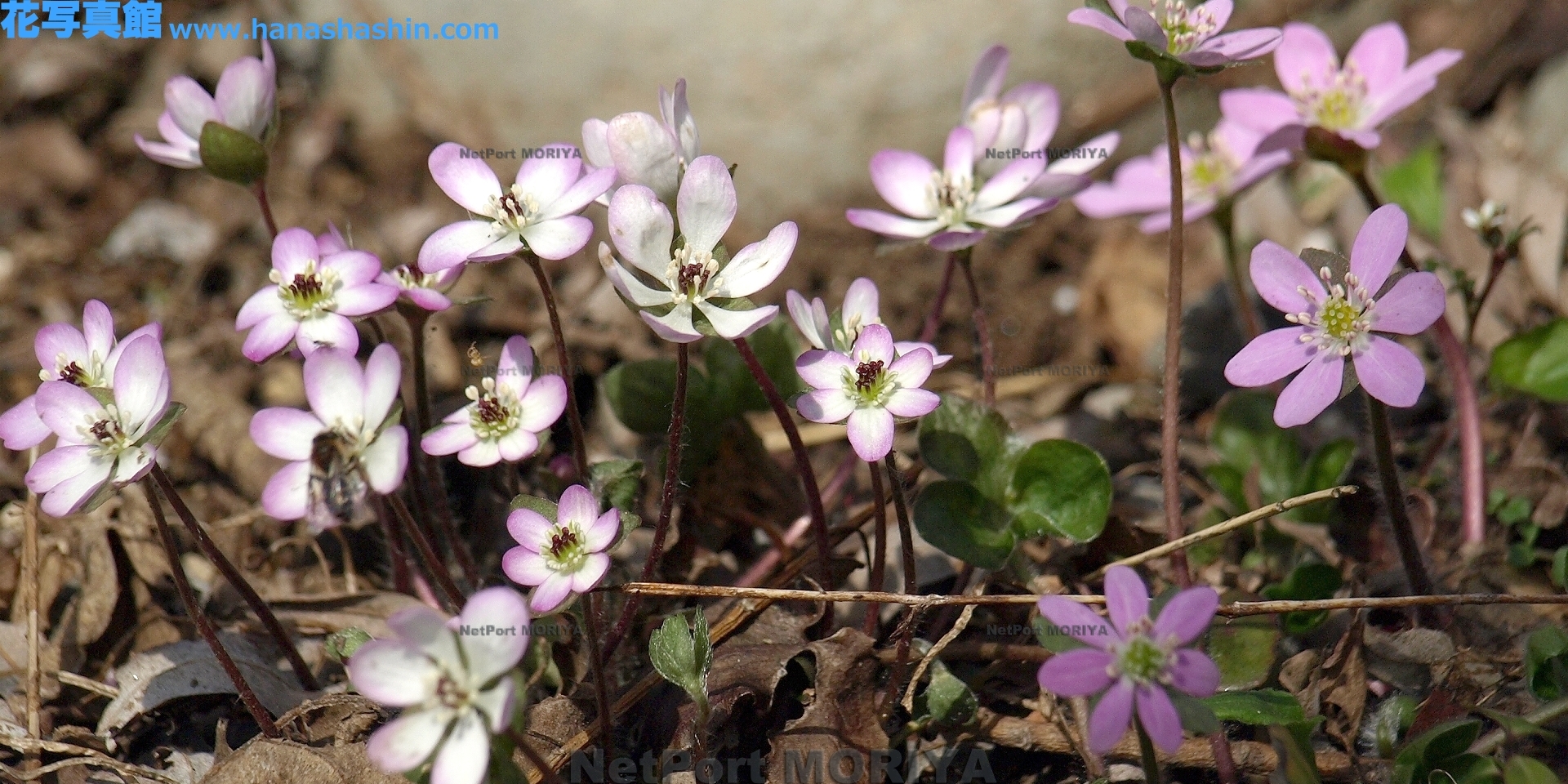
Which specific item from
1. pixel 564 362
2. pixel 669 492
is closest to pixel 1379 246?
pixel 669 492

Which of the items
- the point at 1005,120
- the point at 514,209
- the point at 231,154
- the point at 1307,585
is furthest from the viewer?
the point at 1005,120

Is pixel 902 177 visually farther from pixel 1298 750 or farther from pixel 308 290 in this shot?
pixel 1298 750

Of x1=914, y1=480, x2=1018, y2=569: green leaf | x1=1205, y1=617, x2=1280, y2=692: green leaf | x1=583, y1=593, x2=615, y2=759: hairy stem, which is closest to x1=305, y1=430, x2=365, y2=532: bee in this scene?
x1=583, y1=593, x2=615, y2=759: hairy stem

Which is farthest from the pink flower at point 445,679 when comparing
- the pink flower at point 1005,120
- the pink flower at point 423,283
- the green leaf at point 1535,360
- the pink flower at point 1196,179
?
the green leaf at point 1535,360

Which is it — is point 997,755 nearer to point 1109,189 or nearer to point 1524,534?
point 1524,534

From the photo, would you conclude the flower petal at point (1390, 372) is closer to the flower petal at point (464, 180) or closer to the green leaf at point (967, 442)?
the green leaf at point (967, 442)

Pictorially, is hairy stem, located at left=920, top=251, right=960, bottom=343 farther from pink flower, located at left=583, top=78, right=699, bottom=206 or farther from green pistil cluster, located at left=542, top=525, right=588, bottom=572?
green pistil cluster, located at left=542, top=525, right=588, bottom=572
